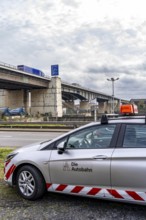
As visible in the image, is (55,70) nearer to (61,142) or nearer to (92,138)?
(61,142)

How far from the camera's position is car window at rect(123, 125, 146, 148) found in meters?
4.16

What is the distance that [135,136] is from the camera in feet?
13.9

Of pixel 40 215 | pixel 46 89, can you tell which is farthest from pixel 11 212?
pixel 46 89

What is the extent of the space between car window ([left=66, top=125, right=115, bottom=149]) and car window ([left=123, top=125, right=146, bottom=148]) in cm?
25

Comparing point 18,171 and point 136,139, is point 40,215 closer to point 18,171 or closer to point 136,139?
point 18,171

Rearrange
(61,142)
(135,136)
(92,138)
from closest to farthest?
(135,136)
(92,138)
(61,142)

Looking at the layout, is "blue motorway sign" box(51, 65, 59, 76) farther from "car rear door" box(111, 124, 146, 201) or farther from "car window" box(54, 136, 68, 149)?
"car rear door" box(111, 124, 146, 201)

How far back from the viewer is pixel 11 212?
4215 mm

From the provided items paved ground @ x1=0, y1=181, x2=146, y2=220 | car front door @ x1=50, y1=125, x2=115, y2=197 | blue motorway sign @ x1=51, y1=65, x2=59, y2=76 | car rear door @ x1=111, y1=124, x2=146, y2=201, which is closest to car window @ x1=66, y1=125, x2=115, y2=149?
car front door @ x1=50, y1=125, x2=115, y2=197

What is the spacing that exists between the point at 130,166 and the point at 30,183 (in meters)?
1.78

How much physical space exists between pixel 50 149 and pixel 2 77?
4452cm

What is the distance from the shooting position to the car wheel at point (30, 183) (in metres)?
4.71

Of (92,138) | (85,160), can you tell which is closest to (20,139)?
(92,138)

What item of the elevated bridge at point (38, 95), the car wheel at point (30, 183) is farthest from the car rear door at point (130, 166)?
→ the elevated bridge at point (38, 95)
